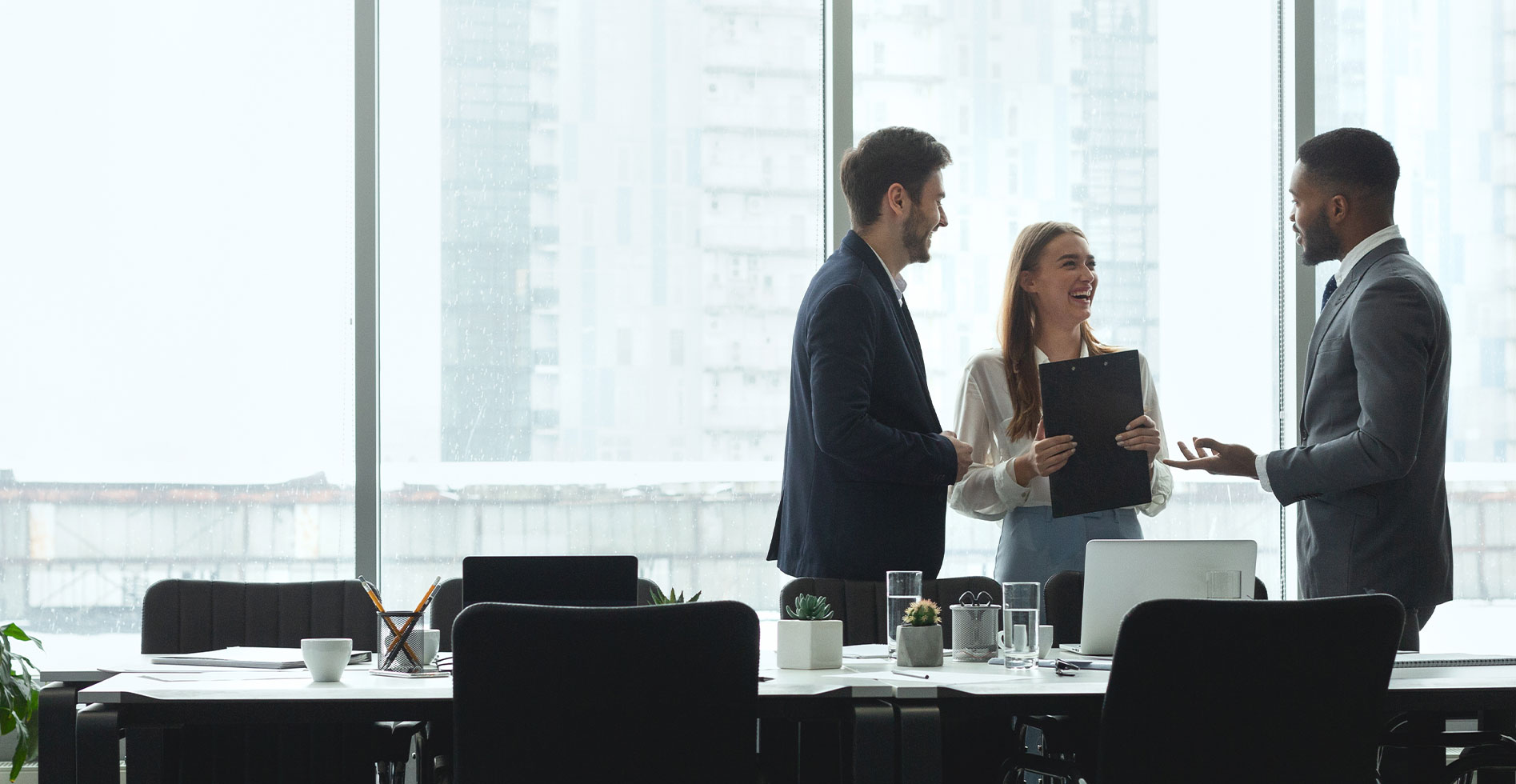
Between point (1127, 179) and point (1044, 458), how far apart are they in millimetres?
2066

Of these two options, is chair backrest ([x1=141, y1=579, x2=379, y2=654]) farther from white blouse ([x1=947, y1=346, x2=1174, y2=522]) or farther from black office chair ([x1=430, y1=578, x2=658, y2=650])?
white blouse ([x1=947, y1=346, x2=1174, y2=522])

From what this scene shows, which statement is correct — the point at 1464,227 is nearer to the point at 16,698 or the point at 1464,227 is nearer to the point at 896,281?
the point at 896,281

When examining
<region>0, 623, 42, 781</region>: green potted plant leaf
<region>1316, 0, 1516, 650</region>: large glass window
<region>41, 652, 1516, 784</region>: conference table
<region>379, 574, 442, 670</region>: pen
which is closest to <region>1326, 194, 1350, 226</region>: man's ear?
<region>41, 652, 1516, 784</region>: conference table

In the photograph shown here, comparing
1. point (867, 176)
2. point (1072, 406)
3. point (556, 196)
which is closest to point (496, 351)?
point (556, 196)

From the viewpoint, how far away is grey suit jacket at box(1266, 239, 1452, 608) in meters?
2.72

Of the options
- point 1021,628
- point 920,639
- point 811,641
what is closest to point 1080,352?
point 1021,628

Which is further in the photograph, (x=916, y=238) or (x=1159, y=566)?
(x=916, y=238)

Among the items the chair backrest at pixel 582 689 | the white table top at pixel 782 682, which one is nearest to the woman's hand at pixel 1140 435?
the white table top at pixel 782 682

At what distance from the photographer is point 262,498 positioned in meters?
4.16

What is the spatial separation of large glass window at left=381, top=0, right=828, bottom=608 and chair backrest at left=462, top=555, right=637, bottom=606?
6.51ft

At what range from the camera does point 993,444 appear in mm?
3199

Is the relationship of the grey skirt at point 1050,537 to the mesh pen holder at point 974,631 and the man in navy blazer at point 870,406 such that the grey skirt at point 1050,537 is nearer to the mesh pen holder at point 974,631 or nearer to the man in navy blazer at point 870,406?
the man in navy blazer at point 870,406

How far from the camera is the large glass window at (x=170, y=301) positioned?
13.4 ft

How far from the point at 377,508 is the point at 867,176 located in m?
2.11
